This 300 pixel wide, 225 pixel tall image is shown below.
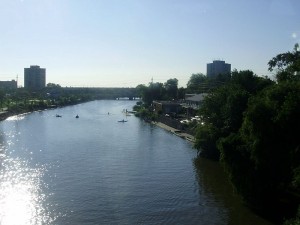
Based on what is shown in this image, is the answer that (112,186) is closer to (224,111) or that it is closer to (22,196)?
(22,196)

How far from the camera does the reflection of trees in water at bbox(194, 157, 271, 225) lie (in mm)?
17766

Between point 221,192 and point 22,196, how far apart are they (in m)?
10.3

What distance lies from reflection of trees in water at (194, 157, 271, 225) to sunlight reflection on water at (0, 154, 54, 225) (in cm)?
796

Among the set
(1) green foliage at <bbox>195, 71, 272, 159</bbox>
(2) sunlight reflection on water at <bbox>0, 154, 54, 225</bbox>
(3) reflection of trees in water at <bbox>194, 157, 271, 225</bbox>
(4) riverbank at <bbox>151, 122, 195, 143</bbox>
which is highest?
(1) green foliage at <bbox>195, 71, 272, 159</bbox>

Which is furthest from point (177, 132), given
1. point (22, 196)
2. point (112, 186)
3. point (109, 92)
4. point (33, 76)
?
point (33, 76)

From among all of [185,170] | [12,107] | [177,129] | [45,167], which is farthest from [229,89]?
[12,107]

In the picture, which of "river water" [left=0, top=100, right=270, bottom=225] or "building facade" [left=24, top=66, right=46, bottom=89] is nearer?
"river water" [left=0, top=100, right=270, bottom=225]

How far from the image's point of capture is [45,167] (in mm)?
27734

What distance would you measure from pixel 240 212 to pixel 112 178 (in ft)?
28.5

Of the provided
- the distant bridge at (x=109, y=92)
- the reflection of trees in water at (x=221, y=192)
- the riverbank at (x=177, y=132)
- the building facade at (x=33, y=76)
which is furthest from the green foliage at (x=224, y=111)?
the building facade at (x=33, y=76)

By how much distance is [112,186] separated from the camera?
22703mm

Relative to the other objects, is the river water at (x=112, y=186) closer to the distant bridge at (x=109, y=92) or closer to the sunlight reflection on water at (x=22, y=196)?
the sunlight reflection on water at (x=22, y=196)

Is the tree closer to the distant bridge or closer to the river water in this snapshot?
the river water

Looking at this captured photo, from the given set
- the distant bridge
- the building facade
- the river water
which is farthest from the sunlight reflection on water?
the building facade
